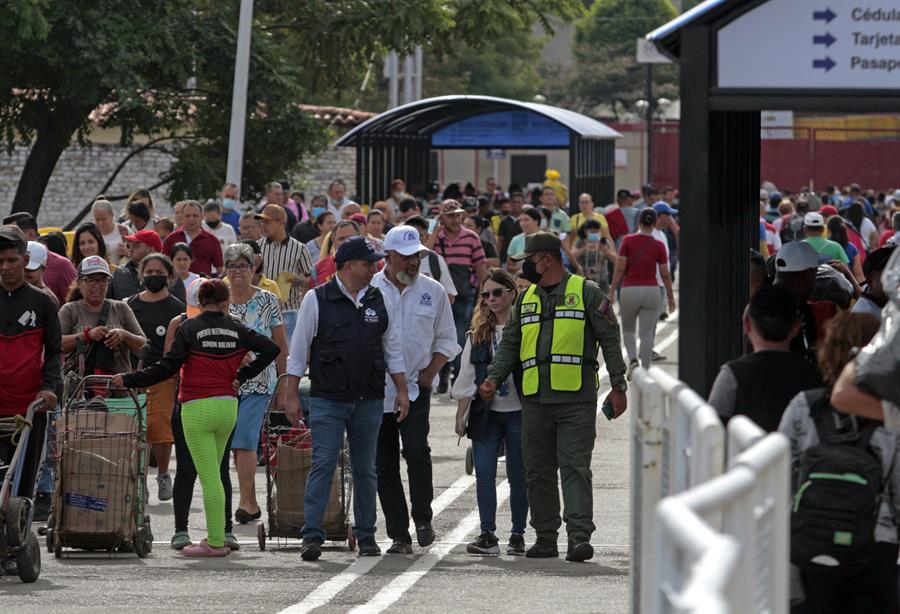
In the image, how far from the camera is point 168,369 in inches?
420

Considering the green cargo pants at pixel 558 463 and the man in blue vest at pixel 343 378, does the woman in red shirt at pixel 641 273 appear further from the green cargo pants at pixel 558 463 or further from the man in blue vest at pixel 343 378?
the man in blue vest at pixel 343 378

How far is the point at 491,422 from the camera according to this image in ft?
36.4

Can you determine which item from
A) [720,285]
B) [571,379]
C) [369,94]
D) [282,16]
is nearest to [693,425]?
[720,285]

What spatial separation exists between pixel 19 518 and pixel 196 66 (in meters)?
20.4

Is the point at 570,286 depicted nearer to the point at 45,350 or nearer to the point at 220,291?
the point at 220,291

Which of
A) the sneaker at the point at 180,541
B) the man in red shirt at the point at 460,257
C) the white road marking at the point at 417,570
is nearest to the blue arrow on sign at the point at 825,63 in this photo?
the white road marking at the point at 417,570

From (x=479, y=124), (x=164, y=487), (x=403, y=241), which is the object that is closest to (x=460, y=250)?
(x=164, y=487)

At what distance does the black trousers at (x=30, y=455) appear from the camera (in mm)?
10172

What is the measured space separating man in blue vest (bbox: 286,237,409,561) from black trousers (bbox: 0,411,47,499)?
130 centimetres

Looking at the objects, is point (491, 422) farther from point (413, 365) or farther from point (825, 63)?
point (825, 63)

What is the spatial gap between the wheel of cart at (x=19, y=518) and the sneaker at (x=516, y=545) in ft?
8.41

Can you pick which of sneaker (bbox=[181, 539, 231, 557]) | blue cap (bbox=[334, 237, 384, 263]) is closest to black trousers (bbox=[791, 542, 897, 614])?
blue cap (bbox=[334, 237, 384, 263])

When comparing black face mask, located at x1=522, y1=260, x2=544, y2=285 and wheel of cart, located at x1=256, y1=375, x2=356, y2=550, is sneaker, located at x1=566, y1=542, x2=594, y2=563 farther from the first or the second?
black face mask, located at x1=522, y1=260, x2=544, y2=285

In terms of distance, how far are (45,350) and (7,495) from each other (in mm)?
931
